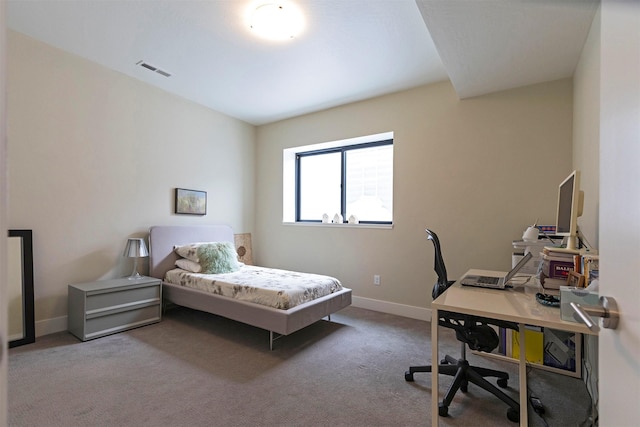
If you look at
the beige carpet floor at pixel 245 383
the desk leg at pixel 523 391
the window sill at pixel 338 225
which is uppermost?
the window sill at pixel 338 225

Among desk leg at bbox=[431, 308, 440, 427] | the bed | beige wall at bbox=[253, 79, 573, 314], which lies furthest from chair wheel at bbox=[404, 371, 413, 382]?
beige wall at bbox=[253, 79, 573, 314]

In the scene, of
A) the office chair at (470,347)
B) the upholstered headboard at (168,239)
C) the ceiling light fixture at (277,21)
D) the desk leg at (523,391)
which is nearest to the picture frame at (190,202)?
the upholstered headboard at (168,239)

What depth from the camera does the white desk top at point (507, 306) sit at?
1218 mm

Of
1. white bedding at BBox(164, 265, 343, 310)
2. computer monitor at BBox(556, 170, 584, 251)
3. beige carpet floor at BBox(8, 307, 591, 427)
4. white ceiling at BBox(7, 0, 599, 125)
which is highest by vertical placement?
white ceiling at BBox(7, 0, 599, 125)

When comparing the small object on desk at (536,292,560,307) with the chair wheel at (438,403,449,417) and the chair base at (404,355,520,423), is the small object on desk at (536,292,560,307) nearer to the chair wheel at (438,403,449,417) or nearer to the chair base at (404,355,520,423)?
the chair base at (404,355,520,423)

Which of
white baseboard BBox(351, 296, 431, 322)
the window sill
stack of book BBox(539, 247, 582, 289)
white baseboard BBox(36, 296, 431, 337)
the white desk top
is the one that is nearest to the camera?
the white desk top

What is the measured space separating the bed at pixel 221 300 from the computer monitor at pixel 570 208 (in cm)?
198

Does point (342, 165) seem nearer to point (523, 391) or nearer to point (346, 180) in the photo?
point (346, 180)

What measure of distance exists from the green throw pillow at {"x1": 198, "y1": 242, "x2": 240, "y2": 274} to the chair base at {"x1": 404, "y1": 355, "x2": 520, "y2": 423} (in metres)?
2.33

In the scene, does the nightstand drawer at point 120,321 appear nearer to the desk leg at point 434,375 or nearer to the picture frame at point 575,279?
the desk leg at point 434,375

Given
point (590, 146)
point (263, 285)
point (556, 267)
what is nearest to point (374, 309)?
point (263, 285)

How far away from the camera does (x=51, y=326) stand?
2.81 meters

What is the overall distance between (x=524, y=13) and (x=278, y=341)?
125 inches

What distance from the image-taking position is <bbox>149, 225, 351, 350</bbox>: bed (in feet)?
8.29
